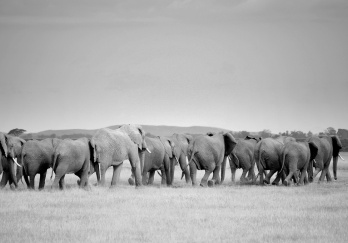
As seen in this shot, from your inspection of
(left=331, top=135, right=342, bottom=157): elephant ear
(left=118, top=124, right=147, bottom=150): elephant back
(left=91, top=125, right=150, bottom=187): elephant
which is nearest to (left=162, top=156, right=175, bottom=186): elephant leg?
(left=91, top=125, right=150, bottom=187): elephant

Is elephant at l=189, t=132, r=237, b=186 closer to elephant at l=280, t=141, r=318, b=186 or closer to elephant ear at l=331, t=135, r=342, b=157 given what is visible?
elephant at l=280, t=141, r=318, b=186

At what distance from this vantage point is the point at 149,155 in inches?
984

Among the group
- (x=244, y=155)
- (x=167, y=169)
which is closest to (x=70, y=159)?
(x=167, y=169)

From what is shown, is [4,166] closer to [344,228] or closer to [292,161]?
[292,161]

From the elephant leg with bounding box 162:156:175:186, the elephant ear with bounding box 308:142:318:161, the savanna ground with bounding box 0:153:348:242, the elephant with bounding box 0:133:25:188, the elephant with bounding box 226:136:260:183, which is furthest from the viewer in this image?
the elephant with bounding box 226:136:260:183

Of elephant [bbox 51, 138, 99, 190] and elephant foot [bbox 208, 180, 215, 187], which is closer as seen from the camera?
elephant [bbox 51, 138, 99, 190]

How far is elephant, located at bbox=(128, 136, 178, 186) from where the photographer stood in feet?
82.0

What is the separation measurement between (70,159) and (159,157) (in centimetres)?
486

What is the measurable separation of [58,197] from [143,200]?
229cm

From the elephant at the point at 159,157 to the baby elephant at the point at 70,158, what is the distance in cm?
359

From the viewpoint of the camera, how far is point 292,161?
24859 millimetres

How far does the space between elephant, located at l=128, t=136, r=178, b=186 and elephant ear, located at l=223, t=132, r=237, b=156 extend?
1.91 m

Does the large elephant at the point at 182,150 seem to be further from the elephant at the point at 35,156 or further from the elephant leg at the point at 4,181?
the elephant leg at the point at 4,181

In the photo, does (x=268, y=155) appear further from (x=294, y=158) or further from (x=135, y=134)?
(x=135, y=134)
